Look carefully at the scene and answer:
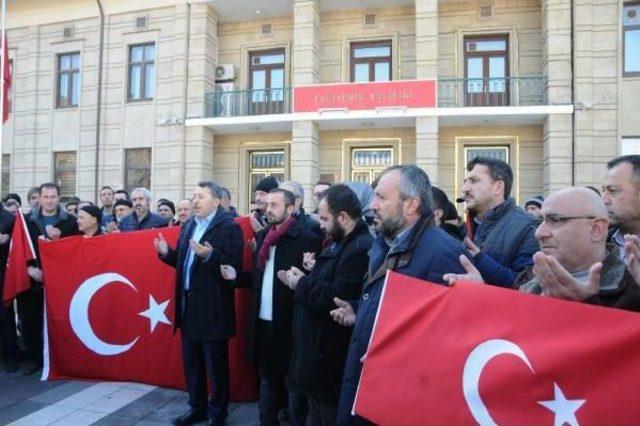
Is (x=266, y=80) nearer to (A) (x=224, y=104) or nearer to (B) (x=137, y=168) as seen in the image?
(A) (x=224, y=104)

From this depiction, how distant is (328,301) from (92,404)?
290 cm

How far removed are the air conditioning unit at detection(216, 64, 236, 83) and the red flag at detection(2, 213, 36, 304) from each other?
12551 millimetres

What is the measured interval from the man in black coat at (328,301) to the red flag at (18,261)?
12.1 feet

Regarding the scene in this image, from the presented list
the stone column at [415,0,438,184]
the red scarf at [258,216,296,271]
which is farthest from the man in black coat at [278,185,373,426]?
the stone column at [415,0,438,184]

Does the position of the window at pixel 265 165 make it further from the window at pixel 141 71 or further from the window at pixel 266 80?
the window at pixel 141 71

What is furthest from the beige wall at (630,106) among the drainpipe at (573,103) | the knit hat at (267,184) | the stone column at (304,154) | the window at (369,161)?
the knit hat at (267,184)

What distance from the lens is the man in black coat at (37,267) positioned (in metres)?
5.52

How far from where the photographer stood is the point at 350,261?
2.98 meters

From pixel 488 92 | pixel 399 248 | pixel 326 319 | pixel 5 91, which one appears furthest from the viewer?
pixel 488 92

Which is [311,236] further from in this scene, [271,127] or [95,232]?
[271,127]

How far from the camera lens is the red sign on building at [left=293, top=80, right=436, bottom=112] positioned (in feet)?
48.3

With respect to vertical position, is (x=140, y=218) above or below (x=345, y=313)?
above

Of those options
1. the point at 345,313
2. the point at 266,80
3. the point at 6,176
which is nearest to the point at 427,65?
the point at 266,80

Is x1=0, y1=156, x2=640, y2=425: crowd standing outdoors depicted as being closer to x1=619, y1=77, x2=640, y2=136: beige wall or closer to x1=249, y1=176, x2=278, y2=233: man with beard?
x1=249, y1=176, x2=278, y2=233: man with beard
